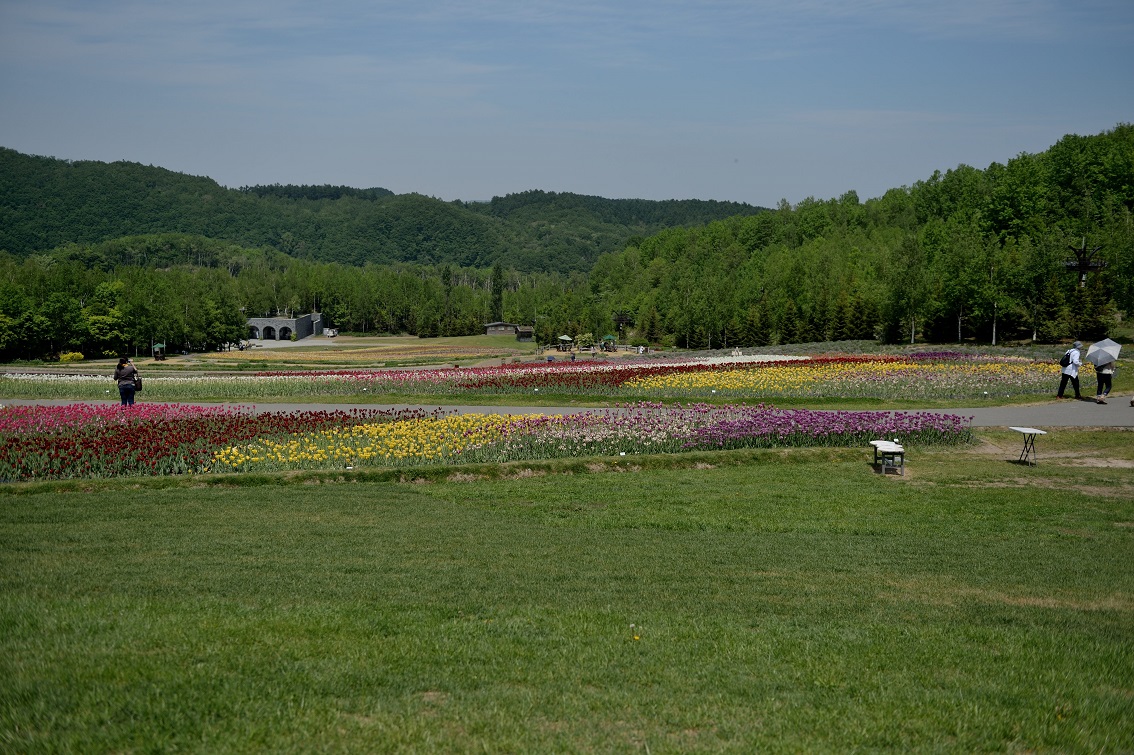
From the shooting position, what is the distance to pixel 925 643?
7.44 meters

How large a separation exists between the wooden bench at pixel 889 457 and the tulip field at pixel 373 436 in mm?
1952

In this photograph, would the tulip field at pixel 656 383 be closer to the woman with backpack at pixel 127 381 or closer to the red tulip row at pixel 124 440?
the woman with backpack at pixel 127 381

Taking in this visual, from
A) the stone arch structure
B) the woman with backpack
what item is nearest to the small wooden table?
the woman with backpack

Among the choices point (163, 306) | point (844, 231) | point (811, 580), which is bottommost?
point (811, 580)

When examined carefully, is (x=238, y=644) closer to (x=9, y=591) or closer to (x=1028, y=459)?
(x=9, y=591)

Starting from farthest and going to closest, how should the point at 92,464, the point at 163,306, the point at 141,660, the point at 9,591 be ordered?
the point at 163,306 → the point at 92,464 → the point at 9,591 → the point at 141,660

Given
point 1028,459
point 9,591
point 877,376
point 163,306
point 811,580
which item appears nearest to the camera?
point 9,591

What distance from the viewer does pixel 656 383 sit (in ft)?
117

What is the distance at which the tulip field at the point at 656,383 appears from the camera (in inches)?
1293

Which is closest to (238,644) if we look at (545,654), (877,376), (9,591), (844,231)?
(545,654)

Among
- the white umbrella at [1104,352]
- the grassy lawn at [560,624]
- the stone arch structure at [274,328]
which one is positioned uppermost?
the stone arch structure at [274,328]

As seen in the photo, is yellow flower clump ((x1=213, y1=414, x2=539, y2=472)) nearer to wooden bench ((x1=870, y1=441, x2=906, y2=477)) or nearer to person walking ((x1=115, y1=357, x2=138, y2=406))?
wooden bench ((x1=870, y1=441, x2=906, y2=477))

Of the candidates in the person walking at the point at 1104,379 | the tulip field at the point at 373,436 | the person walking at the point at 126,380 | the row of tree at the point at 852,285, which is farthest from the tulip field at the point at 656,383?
the row of tree at the point at 852,285

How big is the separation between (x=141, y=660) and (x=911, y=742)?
501 centimetres
